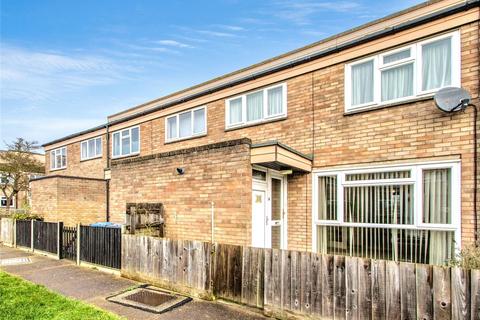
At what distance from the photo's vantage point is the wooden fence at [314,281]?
356 centimetres

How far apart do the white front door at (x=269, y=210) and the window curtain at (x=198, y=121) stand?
3891 mm

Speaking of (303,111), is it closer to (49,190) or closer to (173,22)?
(173,22)

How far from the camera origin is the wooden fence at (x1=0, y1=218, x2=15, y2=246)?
1198cm

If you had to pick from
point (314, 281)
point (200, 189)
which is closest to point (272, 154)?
point (200, 189)

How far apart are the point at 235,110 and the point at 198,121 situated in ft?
5.75

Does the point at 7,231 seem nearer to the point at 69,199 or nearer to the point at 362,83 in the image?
the point at 69,199

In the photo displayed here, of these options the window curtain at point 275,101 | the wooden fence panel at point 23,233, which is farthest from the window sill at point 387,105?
the wooden fence panel at point 23,233

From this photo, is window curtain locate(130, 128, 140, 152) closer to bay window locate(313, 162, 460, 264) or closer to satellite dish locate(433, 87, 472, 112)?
bay window locate(313, 162, 460, 264)

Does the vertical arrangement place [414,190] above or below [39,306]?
above

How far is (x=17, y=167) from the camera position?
30031mm

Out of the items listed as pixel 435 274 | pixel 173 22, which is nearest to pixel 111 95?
pixel 173 22

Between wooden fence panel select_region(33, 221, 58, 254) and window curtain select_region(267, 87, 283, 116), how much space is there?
766 centimetres

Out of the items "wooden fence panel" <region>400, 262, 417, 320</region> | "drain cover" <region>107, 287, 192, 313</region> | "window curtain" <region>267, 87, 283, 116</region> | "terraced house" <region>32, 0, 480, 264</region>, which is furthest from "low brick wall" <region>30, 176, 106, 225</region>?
"wooden fence panel" <region>400, 262, 417, 320</region>

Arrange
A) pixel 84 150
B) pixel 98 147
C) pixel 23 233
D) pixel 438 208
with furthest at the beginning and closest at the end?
pixel 84 150, pixel 98 147, pixel 23 233, pixel 438 208
